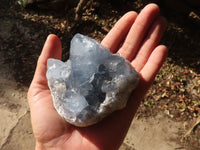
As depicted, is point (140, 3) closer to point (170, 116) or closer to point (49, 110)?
point (170, 116)

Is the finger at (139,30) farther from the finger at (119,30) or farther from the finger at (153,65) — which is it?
the finger at (153,65)

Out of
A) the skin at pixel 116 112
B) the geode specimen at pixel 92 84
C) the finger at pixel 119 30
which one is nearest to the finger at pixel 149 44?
the skin at pixel 116 112

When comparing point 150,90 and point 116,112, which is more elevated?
point 116,112

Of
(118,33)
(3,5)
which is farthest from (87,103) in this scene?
(3,5)

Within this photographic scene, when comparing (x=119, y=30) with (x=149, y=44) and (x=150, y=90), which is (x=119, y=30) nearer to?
(x=149, y=44)

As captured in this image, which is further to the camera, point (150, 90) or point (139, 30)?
point (150, 90)

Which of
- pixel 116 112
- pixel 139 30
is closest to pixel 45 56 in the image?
pixel 116 112

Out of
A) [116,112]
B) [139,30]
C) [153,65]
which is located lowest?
[116,112]
